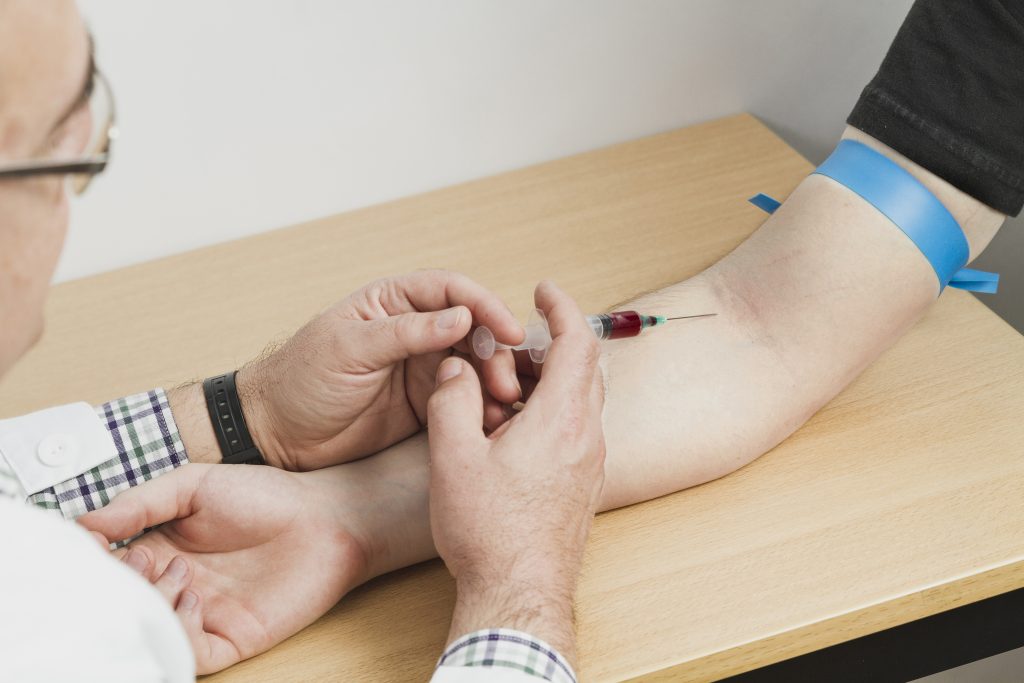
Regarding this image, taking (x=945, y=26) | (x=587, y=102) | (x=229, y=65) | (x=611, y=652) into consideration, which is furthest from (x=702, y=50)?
(x=611, y=652)

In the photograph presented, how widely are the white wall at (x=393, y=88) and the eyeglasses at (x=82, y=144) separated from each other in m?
0.66

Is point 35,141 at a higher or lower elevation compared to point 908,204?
higher

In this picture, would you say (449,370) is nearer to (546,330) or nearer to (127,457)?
(546,330)

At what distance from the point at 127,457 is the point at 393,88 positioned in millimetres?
681

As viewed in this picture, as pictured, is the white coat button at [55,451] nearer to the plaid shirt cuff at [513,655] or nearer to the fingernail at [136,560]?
the fingernail at [136,560]

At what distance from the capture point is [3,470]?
93 cm

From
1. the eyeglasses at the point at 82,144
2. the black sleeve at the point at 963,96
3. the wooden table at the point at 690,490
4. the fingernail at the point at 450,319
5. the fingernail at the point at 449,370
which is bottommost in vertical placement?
the wooden table at the point at 690,490

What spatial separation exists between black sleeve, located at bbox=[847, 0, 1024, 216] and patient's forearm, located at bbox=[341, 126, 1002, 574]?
3 centimetres

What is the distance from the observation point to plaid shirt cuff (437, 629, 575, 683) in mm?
708

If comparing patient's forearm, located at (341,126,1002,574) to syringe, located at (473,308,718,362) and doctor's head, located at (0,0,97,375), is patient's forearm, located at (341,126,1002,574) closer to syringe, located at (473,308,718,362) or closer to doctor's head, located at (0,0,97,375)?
syringe, located at (473,308,718,362)

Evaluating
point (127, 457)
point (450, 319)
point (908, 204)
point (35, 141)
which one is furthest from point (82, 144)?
point (908, 204)

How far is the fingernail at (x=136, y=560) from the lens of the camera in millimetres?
871

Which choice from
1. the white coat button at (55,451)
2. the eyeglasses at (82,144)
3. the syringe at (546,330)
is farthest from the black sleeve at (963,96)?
the white coat button at (55,451)

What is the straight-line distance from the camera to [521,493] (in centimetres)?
79
